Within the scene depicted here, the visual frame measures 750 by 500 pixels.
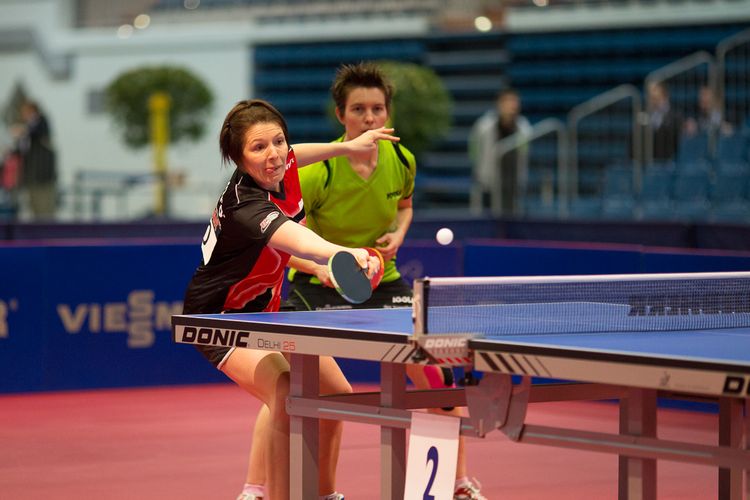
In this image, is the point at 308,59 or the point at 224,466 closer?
the point at 224,466

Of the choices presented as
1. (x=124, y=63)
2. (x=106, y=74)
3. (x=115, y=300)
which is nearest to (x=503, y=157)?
(x=115, y=300)

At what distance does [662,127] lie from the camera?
11.8 metres

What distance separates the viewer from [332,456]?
14.6ft

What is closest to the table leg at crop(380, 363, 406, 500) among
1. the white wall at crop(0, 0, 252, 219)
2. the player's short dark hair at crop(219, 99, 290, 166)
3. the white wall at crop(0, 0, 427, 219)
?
the player's short dark hair at crop(219, 99, 290, 166)

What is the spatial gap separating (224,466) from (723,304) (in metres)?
2.71

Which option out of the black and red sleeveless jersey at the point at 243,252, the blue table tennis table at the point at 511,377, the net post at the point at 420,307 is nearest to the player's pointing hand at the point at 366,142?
the black and red sleeveless jersey at the point at 243,252

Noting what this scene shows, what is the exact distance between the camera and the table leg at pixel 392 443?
12.4 ft

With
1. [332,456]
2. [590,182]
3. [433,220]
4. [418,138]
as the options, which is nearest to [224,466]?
[332,456]

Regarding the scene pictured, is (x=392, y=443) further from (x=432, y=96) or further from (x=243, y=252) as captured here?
(x=432, y=96)

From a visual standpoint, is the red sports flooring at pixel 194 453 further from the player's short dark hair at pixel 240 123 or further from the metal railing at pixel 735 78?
the metal railing at pixel 735 78

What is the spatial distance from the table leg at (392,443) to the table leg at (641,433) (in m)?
0.72

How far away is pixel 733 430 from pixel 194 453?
3.19 m

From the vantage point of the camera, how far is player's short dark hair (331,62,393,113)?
5035mm

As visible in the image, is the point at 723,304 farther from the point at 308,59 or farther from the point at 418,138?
the point at 308,59
